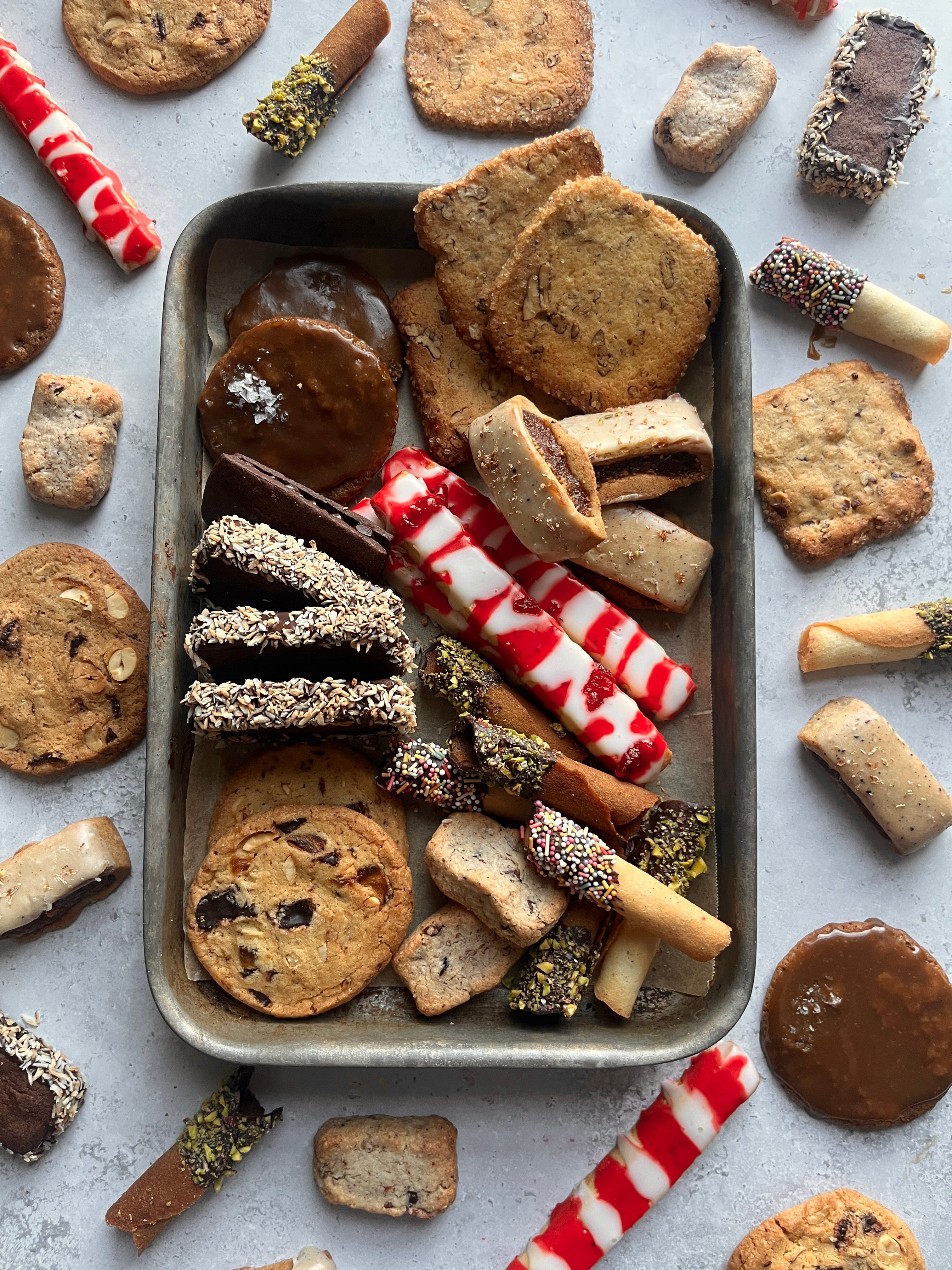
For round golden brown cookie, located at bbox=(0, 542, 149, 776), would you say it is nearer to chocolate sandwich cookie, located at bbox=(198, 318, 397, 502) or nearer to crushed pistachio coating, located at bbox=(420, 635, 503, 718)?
chocolate sandwich cookie, located at bbox=(198, 318, 397, 502)

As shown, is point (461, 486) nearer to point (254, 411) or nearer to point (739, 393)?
point (254, 411)

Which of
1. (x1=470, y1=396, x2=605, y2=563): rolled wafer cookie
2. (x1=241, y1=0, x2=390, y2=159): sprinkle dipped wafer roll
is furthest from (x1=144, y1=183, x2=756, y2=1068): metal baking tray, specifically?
(x1=470, y1=396, x2=605, y2=563): rolled wafer cookie

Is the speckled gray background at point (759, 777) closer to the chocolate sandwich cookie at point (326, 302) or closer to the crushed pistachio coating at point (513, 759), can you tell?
the chocolate sandwich cookie at point (326, 302)

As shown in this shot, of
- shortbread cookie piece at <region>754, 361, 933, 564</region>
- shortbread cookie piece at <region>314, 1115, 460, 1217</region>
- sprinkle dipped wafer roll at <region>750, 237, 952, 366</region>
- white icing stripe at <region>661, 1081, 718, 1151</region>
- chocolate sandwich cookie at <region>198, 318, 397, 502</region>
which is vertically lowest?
shortbread cookie piece at <region>314, 1115, 460, 1217</region>

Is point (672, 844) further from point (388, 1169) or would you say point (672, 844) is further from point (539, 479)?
point (388, 1169)

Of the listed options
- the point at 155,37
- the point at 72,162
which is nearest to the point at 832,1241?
the point at 72,162
